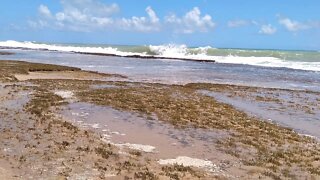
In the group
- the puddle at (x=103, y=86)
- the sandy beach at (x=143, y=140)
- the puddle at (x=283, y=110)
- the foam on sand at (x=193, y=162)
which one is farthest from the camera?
the puddle at (x=103, y=86)

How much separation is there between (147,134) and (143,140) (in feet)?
2.95

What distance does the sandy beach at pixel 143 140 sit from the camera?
31.2 feet

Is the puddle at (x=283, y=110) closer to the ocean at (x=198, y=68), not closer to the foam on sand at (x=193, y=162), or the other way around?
the foam on sand at (x=193, y=162)

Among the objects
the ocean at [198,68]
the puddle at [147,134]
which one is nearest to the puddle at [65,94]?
the puddle at [147,134]

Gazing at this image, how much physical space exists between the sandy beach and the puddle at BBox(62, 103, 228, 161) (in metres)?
0.03

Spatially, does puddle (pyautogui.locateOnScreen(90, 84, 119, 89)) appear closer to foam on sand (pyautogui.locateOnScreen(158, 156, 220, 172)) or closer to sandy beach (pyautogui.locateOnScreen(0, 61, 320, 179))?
sandy beach (pyautogui.locateOnScreen(0, 61, 320, 179))

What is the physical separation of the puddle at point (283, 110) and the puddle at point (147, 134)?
13.0 feet

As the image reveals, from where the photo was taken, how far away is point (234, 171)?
32.3 ft

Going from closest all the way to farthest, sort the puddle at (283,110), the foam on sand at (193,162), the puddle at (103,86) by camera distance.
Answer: the foam on sand at (193,162), the puddle at (283,110), the puddle at (103,86)

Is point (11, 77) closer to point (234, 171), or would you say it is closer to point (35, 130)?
point (35, 130)

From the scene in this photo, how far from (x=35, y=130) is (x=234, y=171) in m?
6.01

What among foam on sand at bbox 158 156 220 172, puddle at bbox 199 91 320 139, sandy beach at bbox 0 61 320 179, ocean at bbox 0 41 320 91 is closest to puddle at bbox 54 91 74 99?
sandy beach at bbox 0 61 320 179

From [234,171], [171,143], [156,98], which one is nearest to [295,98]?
[156,98]

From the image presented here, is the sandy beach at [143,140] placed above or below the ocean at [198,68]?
below
